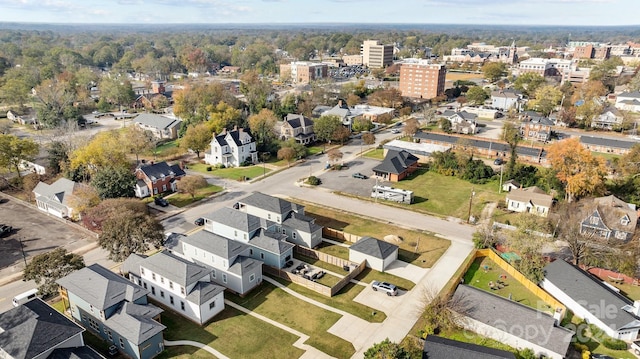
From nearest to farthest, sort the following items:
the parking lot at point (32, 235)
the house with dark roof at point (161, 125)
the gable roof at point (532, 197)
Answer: the parking lot at point (32, 235), the gable roof at point (532, 197), the house with dark roof at point (161, 125)

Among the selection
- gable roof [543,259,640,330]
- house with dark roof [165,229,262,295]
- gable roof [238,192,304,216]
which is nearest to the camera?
gable roof [543,259,640,330]

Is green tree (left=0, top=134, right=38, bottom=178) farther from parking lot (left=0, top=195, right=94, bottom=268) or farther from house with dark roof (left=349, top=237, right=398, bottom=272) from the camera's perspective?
house with dark roof (left=349, top=237, right=398, bottom=272)

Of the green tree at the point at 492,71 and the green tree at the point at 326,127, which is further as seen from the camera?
the green tree at the point at 492,71

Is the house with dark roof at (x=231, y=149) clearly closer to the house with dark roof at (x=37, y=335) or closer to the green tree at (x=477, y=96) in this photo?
the house with dark roof at (x=37, y=335)

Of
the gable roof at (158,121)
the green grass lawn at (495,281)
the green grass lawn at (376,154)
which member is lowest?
the green grass lawn at (495,281)

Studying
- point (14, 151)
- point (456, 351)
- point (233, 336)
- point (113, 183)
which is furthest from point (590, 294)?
point (14, 151)

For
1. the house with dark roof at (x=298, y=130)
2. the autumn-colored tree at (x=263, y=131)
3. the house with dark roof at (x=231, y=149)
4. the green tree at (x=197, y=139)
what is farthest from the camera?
the house with dark roof at (x=298, y=130)

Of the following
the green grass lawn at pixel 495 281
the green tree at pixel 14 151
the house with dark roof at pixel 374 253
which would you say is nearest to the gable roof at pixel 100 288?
the house with dark roof at pixel 374 253

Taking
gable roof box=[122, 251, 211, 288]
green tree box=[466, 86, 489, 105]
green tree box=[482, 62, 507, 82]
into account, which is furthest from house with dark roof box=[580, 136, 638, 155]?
green tree box=[482, 62, 507, 82]
